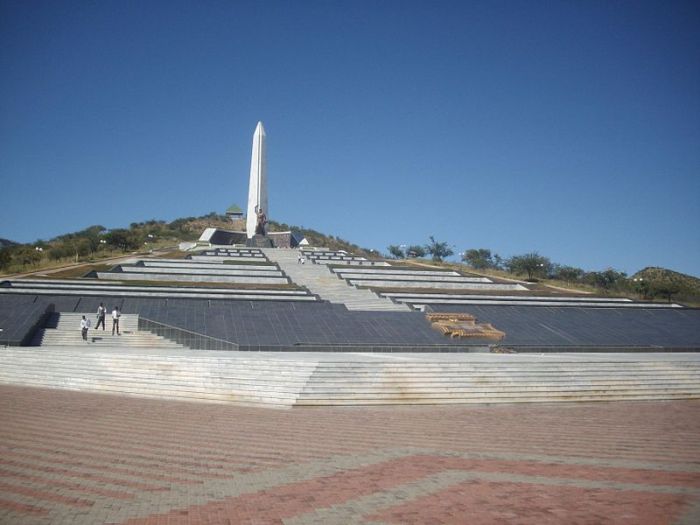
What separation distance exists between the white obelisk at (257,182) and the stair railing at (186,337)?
1634 inches

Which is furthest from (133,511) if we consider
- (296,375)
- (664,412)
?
(664,412)

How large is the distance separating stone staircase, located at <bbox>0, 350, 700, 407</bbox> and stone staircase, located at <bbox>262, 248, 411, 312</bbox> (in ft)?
37.8

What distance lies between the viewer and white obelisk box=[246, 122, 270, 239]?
62.7 meters

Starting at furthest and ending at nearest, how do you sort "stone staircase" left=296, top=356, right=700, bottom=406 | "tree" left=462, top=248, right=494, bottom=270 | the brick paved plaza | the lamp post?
"tree" left=462, top=248, right=494, bottom=270
the lamp post
"stone staircase" left=296, top=356, right=700, bottom=406
the brick paved plaza

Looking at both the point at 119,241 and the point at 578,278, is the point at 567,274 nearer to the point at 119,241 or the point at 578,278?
the point at 578,278

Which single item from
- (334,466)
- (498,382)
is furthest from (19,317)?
(334,466)

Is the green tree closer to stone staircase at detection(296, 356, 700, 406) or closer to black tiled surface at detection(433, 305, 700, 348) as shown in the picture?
black tiled surface at detection(433, 305, 700, 348)

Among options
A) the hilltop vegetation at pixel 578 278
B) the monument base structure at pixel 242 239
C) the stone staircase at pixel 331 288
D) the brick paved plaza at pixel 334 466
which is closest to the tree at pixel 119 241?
the monument base structure at pixel 242 239

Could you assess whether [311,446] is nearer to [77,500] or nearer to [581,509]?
[77,500]

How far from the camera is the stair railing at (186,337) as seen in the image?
68.0ft

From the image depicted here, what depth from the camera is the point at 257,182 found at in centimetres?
6344

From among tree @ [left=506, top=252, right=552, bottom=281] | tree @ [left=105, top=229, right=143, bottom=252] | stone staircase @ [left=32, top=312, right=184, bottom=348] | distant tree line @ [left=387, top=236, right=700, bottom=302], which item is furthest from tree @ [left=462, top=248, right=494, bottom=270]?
stone staircase @ [left=32, top=312, right=184, bottom=348]

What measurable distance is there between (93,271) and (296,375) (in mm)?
23878

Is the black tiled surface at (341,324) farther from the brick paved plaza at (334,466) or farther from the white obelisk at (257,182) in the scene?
the white obelisk at (257,182)
